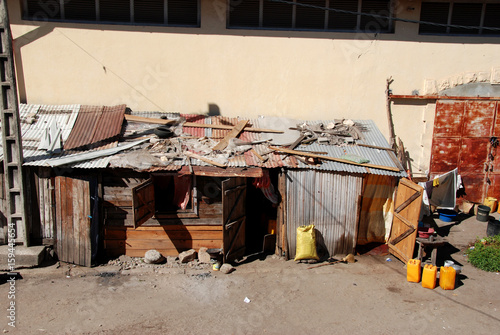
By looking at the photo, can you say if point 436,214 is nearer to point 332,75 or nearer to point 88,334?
point 332,75

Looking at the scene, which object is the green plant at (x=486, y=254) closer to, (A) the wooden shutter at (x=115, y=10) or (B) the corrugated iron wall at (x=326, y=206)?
(B) the corrugated iron wall at (x=326, y=206)

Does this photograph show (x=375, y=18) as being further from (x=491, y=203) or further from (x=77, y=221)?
(x=77, y=221)

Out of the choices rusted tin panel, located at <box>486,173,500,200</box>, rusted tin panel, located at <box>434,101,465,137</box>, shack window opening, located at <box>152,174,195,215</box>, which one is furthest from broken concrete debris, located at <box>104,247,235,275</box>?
rusted tin panel, located at <box>486,173,500,200</box>

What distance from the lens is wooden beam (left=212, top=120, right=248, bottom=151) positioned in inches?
415

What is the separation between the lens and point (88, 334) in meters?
A: 7.32

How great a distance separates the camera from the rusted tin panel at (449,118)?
40.7ft

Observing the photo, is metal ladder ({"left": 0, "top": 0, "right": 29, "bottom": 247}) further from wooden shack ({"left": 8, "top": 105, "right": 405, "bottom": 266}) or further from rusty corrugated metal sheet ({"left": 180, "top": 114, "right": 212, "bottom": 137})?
rusty corrugated metal sheet ({"left": 180, "top": 114, "right": 212, "bottom": 137})

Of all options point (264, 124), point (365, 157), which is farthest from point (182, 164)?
point (365, 157)

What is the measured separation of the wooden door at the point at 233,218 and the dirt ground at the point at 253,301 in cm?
46

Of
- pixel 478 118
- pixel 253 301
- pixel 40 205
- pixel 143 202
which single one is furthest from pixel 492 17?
Answer: pixel 40 205

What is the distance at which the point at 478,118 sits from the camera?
1256 cm

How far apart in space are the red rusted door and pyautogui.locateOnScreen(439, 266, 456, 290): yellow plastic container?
178 inches

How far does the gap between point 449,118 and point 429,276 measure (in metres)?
5.89

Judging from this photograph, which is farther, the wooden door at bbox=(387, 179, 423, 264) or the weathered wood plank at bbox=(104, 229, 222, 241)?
the weathered wood plank at bbox=(104, 229, 222, 241)
